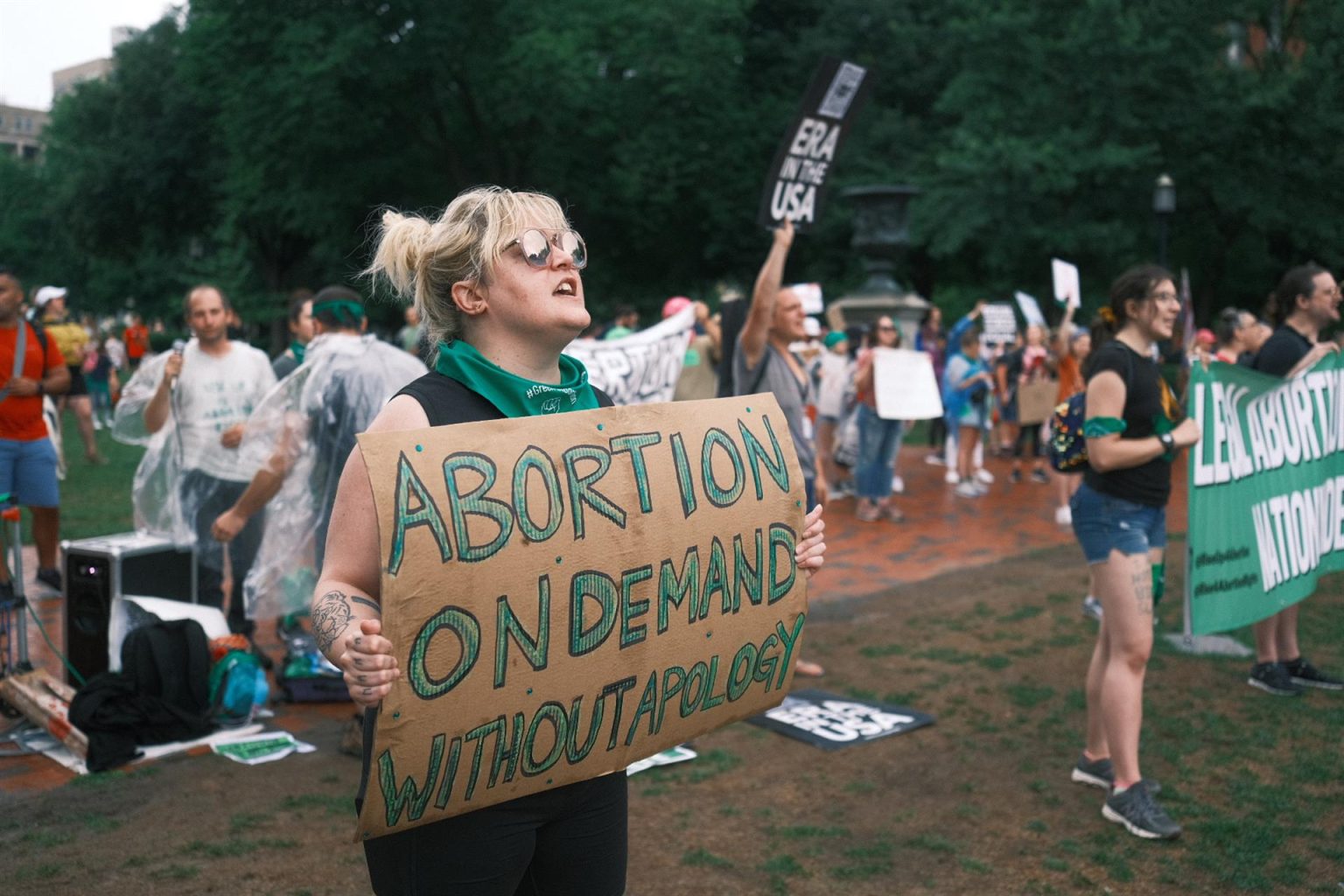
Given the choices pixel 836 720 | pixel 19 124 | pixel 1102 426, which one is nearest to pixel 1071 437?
pixel 1102 426

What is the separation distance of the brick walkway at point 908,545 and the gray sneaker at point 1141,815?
11.2 ft

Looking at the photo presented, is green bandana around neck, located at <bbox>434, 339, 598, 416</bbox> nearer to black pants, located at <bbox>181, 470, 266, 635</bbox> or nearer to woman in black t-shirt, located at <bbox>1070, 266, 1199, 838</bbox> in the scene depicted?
woman in black t-shirt, located at <bbox>1070, 266, 1199, 838</bbox>

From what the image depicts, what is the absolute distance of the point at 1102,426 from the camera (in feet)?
13.5

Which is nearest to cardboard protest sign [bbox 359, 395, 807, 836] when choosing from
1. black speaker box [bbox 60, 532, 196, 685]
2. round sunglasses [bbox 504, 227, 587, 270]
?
round sunglasses [bbox 504, 227, 587, 270]

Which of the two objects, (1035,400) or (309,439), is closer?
(309,439)

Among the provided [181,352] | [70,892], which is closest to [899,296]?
[181,352]

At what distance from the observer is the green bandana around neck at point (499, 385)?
2.20m

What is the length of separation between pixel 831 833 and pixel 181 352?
405 cm

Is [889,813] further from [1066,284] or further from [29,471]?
[1066,284]

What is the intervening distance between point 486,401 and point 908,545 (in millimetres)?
8073

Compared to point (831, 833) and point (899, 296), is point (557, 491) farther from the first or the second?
point (899, 296)

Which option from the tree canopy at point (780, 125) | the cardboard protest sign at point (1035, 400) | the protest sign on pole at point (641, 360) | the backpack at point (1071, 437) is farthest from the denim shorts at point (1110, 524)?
the tree canopy at point (780, 125)

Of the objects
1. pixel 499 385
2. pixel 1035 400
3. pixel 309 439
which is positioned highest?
pixel 499 385

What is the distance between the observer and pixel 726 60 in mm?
28797
